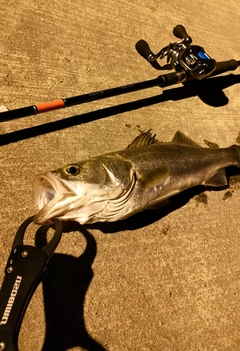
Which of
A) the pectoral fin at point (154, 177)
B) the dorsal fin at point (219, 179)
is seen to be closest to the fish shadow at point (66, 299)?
the pectoral fin at point (154, 177)

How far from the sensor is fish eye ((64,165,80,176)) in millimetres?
1940

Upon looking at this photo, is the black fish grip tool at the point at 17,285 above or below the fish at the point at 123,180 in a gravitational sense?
below

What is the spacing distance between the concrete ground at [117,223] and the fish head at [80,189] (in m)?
0.35

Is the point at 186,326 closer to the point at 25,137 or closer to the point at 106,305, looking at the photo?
the point at 106,305

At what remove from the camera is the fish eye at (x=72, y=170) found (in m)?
1.94

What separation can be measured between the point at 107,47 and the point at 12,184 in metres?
1.74

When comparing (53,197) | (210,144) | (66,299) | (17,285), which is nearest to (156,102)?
(210,144)

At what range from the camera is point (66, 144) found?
2.58 meters

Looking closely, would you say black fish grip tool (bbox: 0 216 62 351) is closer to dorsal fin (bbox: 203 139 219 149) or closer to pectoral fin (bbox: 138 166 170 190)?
pectoral fin (bbox: 138 166 170 190)

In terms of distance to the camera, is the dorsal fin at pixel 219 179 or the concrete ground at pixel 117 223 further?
the dorsal fin at pixel 219 179

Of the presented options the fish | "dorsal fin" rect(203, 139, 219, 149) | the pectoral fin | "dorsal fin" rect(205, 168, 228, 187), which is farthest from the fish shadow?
"dorsal fin" rect(203, 139, 219, 149)

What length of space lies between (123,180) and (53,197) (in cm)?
46

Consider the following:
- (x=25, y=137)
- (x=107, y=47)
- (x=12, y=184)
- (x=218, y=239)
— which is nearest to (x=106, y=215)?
(x=12, y=184)

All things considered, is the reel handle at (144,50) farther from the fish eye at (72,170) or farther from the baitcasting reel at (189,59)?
the fish eye at (72,170)
